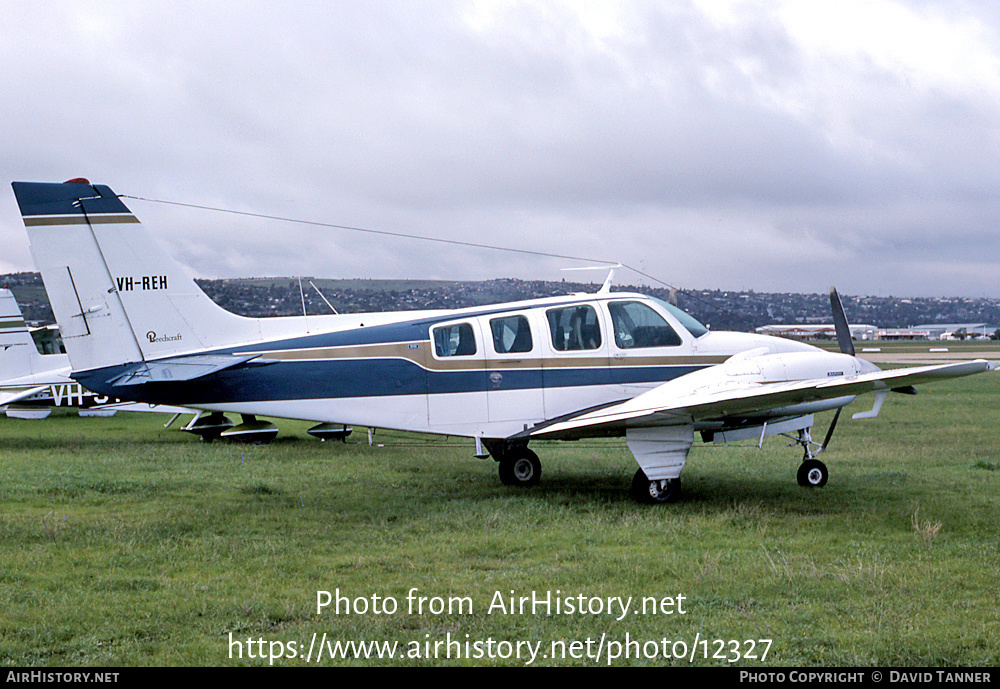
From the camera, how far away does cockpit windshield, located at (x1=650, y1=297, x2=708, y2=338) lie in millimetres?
12453

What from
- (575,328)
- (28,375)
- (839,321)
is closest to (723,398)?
(575,328)

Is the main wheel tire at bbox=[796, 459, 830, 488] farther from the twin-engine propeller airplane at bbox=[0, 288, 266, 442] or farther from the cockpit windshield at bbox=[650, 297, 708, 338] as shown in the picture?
the twin-engine propeller airplane at bbox=[0, 288, 266, 442]

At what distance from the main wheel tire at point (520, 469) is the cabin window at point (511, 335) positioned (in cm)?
187

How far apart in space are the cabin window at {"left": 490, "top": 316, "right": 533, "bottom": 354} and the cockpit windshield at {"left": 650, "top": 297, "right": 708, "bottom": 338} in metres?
2.03

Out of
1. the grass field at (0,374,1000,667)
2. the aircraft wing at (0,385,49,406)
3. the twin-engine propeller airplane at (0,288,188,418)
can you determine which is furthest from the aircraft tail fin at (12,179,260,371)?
the aircraft wing at (0,385,49,406)

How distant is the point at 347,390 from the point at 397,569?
428 cm

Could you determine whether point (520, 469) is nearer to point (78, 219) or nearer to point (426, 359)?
point (426, 359)

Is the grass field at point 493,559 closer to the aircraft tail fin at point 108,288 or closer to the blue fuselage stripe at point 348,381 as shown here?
the blue fuselage stripe at point 348,381

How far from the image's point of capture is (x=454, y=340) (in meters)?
11.8

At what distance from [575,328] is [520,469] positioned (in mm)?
2413

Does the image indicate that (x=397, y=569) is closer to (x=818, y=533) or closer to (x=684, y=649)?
(x=684, y=649)

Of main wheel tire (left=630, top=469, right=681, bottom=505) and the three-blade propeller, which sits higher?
the three-blade propeller

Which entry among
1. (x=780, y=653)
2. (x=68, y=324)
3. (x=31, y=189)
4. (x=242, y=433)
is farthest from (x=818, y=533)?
(x=242, y=433)

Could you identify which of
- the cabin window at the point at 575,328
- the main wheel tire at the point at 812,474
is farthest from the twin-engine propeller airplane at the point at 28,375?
the main wheel tire at the point at 812,474
